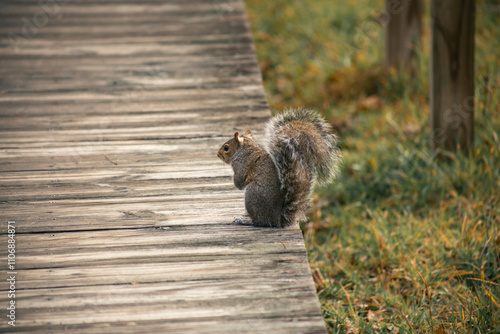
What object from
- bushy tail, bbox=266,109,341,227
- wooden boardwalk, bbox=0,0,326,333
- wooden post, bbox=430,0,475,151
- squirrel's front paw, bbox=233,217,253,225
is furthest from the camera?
wooden post, bbox=430,0,475,151

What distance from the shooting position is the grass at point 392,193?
2.95m

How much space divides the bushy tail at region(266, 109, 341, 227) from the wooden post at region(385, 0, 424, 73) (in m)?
3.20

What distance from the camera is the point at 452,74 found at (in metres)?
4.12

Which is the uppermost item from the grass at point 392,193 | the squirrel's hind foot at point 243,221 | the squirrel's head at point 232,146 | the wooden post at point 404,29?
the squirrel's head at point 232,146

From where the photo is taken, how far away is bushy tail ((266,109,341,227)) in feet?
8.00

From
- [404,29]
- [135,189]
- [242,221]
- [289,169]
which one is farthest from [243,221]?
[404,29]

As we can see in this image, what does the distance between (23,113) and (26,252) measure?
5.61ft

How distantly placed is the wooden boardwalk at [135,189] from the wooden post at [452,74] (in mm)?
1279

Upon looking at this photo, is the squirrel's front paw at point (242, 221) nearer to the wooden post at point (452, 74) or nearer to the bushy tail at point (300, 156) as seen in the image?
the bushy tail at point (300, 156)

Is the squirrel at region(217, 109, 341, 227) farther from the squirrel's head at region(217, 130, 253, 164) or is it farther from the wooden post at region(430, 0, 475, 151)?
the wooden post at region(430, 0, 475, 151)

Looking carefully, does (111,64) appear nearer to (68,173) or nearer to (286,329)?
(68,173)

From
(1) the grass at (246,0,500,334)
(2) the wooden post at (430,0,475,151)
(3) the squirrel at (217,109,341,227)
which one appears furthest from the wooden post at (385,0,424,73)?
(3) the squirrel at (217,109,341,227)

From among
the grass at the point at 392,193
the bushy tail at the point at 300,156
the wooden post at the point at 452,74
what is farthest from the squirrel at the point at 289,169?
the wooden post at the point at 452,74

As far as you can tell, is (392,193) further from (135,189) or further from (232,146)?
(135,189)
